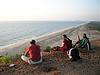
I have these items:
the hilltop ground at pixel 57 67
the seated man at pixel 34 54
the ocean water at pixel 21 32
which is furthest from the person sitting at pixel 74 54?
the ocean water at pixel 21 32

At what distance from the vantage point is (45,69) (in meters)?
9.72

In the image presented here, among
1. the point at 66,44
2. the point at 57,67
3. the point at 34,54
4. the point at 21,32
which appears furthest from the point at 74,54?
the point at 21,32

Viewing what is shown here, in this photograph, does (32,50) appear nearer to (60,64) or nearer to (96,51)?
(60,64)

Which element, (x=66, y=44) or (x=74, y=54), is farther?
(x=66, y=44)

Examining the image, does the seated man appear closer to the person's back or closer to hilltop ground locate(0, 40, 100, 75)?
the person's back

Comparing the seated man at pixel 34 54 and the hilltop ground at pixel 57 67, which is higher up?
the seated man at pixel 34 54

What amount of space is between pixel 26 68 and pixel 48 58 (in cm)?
160

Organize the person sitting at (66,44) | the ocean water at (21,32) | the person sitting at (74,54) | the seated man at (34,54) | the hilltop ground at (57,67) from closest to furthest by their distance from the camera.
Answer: the hilltop ground at (57,67) < the seated man at (34,54) < the person sitting at (74,54) < the person sitting at (66,44) < the ocean water at (21,32)

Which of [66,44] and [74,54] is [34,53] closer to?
[74,54]

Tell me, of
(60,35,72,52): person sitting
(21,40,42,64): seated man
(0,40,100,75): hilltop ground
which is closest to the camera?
(0,40,100,75): hilltop ground

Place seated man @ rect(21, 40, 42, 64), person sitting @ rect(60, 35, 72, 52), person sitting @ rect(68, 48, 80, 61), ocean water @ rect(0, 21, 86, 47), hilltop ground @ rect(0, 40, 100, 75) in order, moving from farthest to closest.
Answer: ocean water @ rect(0, 21, 86, 47), person sitting @ rect(60, 35, 72, 52), person sitting @ rect(68, 48, 80, 61), seated man @ rect(21, 40, 42, 64), hilltop ground @ rect(0, 40, 100, 75)

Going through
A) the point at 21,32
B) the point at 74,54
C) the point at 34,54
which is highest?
the point at 34,54

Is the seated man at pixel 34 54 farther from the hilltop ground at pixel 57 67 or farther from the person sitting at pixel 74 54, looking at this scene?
the person sitting at pixel 74 54

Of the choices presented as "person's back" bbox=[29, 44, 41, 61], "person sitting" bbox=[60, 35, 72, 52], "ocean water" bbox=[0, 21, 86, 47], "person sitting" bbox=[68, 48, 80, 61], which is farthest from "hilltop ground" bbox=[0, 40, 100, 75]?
"ocean water" bbox=[0, 21, 86, 47]
